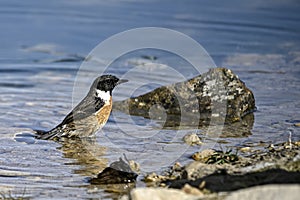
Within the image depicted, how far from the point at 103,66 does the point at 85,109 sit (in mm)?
3239

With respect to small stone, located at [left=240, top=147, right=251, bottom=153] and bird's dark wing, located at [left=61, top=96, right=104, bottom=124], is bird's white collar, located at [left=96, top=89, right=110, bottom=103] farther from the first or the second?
small stone, located at [left=240, top=147, right=251, bottom=153]

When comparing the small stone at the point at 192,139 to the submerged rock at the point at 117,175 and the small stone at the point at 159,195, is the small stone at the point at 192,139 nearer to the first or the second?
the submerged rock at the point at 117,175

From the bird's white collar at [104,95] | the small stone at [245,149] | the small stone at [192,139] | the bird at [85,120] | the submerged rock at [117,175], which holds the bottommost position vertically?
the submerged rock at [117,175]

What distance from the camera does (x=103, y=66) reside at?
12.3 meters

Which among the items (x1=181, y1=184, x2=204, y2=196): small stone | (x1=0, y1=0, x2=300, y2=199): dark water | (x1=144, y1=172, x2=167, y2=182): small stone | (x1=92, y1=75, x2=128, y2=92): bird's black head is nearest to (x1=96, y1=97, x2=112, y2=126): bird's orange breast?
(x1=0, y1=0, x2=300, y2=199): dark water

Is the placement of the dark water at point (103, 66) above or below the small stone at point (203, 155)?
above

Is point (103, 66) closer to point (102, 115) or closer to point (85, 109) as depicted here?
point (85, 109)

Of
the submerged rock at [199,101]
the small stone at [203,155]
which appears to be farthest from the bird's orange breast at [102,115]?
the small stone at [203,155]

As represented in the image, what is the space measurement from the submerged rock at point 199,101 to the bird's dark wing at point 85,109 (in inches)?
31.6

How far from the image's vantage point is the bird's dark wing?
9031 mm

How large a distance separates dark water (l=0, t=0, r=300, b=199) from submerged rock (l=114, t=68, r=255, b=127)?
0.32m

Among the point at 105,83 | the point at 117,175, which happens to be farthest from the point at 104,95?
the point at 117,175

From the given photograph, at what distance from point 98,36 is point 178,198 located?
9181 mm

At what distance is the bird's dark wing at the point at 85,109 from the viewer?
9031 millimetres
